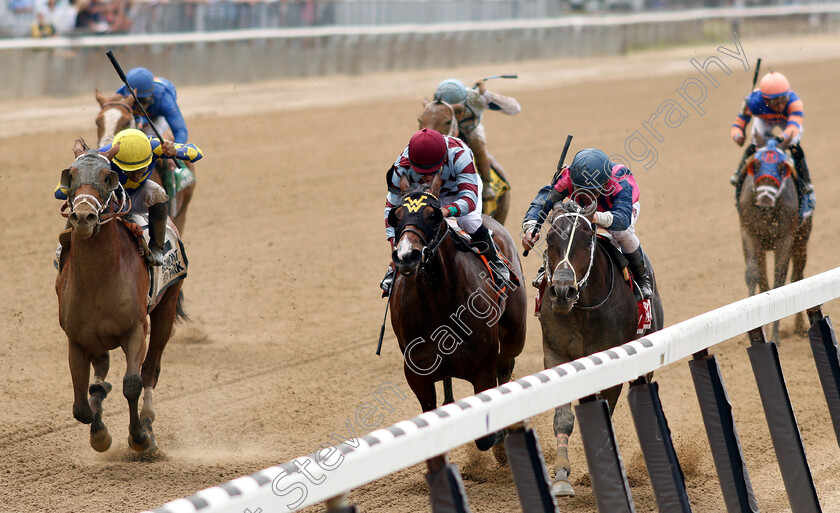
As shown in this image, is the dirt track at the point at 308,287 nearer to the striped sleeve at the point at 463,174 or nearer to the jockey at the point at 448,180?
the jockey at the point at 448,180

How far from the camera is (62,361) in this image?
8.05 meters

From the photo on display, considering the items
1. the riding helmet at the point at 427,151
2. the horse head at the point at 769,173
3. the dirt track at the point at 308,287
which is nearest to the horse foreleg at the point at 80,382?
the dirt track at the point at 308,287

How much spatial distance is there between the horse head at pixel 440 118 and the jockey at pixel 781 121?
2.93 m

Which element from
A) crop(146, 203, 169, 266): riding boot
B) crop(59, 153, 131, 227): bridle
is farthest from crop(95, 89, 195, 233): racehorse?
crop(59, 153, 131, 227): bridle

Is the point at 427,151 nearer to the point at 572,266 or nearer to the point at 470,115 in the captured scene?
the point at 572,266

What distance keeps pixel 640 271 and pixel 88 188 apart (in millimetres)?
3282

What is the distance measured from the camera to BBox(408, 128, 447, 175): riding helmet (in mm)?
5633

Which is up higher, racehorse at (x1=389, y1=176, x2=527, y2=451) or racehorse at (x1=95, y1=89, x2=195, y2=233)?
racehorse at (x1=95, y1=89, x2=195, y2=233)

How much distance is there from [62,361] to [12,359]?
399 mm

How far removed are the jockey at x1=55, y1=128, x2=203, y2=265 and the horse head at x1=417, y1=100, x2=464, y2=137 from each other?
1848 millimetres

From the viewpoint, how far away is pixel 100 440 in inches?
237

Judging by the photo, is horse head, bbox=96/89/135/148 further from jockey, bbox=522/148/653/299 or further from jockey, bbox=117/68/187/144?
jockey, bbox=522/148/653/299

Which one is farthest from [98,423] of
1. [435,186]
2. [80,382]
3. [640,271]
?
[640,271]

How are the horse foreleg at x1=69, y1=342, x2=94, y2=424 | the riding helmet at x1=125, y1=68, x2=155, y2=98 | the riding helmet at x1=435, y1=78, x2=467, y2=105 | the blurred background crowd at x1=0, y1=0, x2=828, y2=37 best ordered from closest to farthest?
the horse foreleg at x1=69, y1=342, x2=94, y2=424 < the riding helmet at x1=435, y1=78, x2=467, y2=105 < the riding helmet at x1=125, y1=68, x2=155, y2=98 < the blurred background crowd at x1=0, y1=0, x2=828, y2=37
